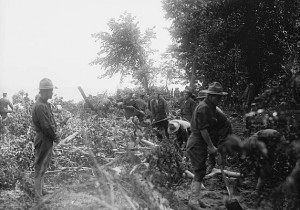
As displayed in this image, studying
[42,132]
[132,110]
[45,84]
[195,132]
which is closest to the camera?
[195,132]

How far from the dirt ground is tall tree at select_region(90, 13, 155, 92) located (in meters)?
28.2

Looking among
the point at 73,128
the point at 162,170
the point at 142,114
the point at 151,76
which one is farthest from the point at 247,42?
the point at 151,76

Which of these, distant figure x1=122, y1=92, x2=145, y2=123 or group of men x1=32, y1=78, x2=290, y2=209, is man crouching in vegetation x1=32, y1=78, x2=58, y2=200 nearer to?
group of men x1=32, y1=78, x2=290, y2=209

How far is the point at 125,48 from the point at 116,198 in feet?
104

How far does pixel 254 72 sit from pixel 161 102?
10506 millimetres

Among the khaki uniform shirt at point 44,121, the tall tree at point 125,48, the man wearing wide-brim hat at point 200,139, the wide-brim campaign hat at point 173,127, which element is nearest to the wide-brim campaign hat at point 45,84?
the khaki uniform shirt at point 44,121

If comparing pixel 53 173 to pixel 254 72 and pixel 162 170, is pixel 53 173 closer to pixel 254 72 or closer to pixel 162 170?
pixel 162 170

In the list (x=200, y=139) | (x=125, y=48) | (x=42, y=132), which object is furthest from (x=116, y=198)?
(x=125, y=48)

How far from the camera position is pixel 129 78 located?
1580 inches

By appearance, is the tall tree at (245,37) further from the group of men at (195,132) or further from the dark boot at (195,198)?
the dark boot at (195,198)

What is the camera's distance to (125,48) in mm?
34656

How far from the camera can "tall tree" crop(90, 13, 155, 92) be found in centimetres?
3434

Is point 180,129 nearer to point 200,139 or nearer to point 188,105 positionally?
point 188,105

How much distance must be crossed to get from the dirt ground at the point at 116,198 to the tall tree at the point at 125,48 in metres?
28.2
